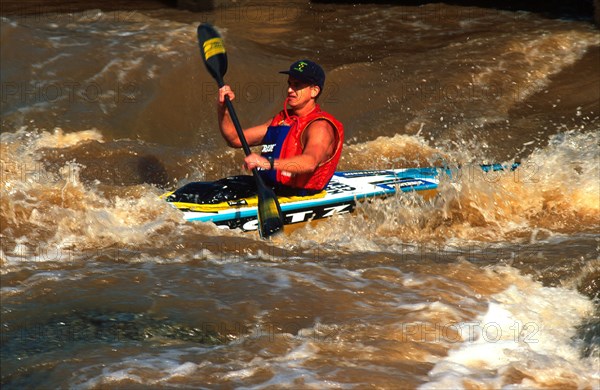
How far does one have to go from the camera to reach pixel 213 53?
244 inches

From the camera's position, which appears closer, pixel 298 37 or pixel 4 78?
pixel 4 78

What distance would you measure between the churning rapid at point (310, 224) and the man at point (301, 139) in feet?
1.12

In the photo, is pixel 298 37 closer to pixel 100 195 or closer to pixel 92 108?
pixel 92 108

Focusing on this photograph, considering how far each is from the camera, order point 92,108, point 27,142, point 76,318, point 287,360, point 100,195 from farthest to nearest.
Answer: point 92,108 → point 27,142 → point 100,195 → point 76,318 → point 287,360

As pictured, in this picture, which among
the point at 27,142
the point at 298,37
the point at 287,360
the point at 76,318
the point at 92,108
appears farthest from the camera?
the point at 298,37

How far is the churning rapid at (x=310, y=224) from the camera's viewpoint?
405 cm

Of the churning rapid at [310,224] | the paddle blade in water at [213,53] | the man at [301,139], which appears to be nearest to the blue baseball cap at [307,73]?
the man at [301,139]

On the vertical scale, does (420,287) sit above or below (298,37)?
below

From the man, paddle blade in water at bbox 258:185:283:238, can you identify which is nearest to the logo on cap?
the man

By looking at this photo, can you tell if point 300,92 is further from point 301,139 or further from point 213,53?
point 213,53

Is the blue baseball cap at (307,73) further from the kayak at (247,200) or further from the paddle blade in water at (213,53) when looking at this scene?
the kayak at (247,200)

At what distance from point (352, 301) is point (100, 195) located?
7.54 ft

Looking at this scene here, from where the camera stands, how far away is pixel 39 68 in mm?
9188

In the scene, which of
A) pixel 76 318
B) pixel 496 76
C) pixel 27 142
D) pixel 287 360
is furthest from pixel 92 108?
pixel 287 360
